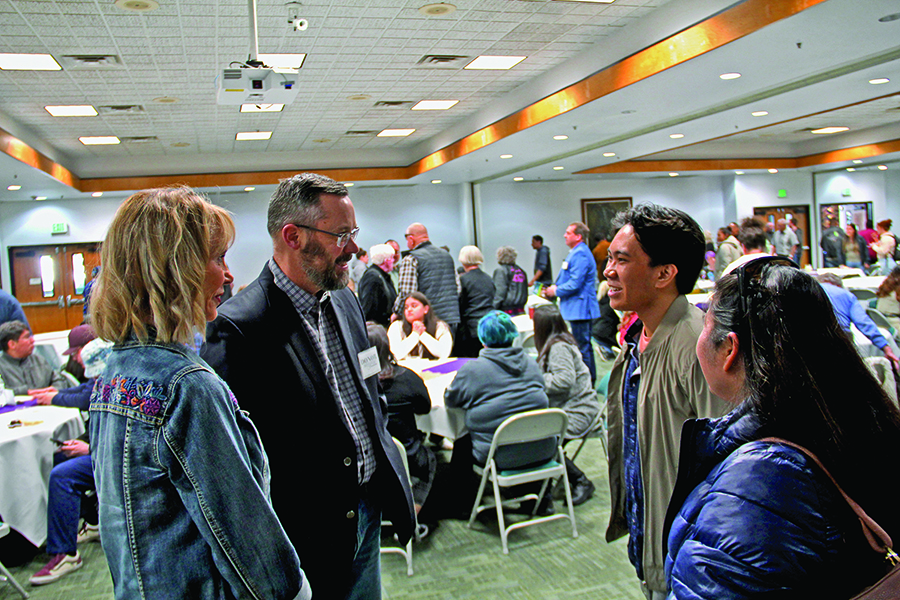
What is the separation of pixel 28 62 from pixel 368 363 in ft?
19.6

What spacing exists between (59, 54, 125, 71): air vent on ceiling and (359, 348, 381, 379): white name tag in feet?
17.7

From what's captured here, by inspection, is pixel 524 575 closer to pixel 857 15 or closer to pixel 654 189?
pixel 857 15

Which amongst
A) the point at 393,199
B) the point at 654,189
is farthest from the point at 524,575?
the point at 654,189

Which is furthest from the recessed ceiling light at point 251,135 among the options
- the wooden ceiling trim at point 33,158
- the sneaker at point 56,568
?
the sneaker at point 56,568

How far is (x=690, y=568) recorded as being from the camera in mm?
865

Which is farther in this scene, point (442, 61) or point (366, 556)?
point (442, 61)

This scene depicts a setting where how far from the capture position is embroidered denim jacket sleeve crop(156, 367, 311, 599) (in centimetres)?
100

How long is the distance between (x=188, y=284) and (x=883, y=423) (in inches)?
43.3

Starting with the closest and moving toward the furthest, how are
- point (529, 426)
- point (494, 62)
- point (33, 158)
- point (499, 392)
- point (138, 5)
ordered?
point (529, 426) → point (499, 392) → point (138, 5) → point (494, 62) → point (33, 158)

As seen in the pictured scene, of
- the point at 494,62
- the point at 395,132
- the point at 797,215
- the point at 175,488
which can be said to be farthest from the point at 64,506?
the point at 797,215

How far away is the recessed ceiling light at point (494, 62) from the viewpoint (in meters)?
6.69

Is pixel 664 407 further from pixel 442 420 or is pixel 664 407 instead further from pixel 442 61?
pixel 442 61

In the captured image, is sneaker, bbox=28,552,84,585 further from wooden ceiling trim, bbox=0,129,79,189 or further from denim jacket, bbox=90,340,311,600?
wooden ceiling trim, bbox=0,129,79,189

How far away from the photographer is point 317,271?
5.74ft
